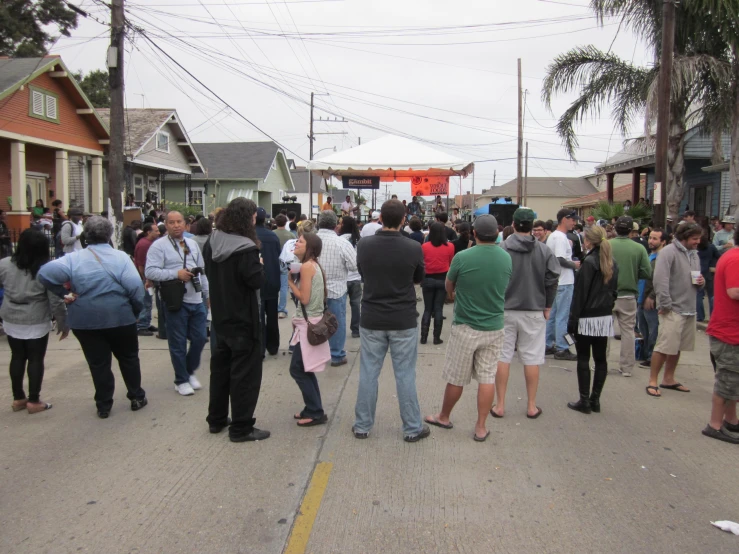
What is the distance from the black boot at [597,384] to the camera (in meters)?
5.48

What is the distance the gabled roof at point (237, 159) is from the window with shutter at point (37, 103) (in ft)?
52.2

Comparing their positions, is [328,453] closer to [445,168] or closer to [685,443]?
[685,443]

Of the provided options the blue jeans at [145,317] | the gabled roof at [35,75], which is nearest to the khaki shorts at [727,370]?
the blue jeans at [145,317]

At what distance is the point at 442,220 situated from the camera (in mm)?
10336

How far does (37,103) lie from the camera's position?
57.5ft

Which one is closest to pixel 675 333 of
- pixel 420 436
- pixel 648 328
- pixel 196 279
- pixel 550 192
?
pixel 648 328

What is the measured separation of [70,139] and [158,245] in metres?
16.1

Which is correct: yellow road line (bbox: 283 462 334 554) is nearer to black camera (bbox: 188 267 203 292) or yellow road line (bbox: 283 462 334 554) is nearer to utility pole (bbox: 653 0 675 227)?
black camera (bbox: 188 267 203 292)

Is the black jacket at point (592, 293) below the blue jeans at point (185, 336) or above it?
above

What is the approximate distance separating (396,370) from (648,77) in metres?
14.1

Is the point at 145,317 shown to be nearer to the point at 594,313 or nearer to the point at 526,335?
the point at 526,335

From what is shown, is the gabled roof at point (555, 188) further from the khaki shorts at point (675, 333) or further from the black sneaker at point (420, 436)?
the black sneaker at point (420, 436)

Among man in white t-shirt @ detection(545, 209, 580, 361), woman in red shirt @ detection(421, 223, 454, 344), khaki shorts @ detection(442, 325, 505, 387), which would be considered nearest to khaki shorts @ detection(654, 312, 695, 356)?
man in white t-shirt @ detection(545, 209, 580, 361)

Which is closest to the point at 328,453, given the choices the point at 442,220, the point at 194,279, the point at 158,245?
the point at 194,279
